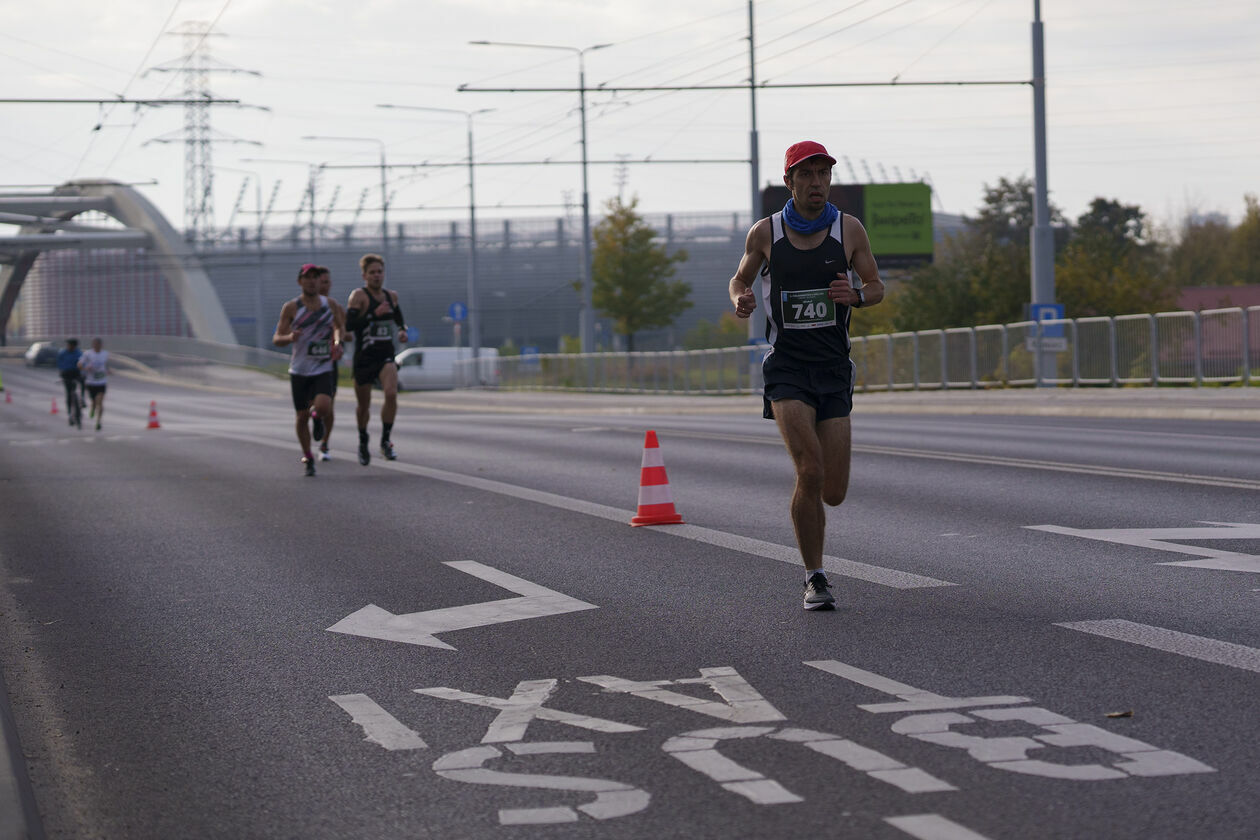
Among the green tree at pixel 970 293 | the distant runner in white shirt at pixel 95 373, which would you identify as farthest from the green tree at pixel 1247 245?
the distant runner in white shirt at pixel 95 373

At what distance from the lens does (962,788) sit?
168 inches

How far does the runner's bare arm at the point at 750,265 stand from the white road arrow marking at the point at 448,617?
144 centimetres

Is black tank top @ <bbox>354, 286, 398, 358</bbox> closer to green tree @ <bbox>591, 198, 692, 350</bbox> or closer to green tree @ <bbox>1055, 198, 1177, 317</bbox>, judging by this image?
green tree @ <bbox>1055, 198, 1177, 317</bbox>

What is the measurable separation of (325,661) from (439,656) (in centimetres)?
42

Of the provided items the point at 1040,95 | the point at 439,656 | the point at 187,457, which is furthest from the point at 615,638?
the point at 1040,95

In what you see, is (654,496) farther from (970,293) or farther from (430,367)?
(430,367)

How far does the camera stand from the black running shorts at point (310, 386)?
15.7 metres

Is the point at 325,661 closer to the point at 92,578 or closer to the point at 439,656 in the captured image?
the point at 439,656

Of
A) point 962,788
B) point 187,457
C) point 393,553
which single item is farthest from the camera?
point 187,457

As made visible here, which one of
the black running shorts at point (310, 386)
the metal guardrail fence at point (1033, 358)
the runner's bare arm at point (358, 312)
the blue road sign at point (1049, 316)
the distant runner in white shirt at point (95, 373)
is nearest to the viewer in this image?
the black running shorts at point (310, 386)

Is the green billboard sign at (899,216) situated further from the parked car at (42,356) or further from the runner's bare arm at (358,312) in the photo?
the parked car at (42,356)

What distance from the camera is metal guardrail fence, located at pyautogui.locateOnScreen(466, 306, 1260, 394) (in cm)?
2873

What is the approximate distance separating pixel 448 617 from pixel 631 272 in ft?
198

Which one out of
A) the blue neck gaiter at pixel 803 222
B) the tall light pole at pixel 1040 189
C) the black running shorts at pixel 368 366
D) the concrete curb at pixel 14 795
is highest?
the tall light pole at pixel 1040 189
